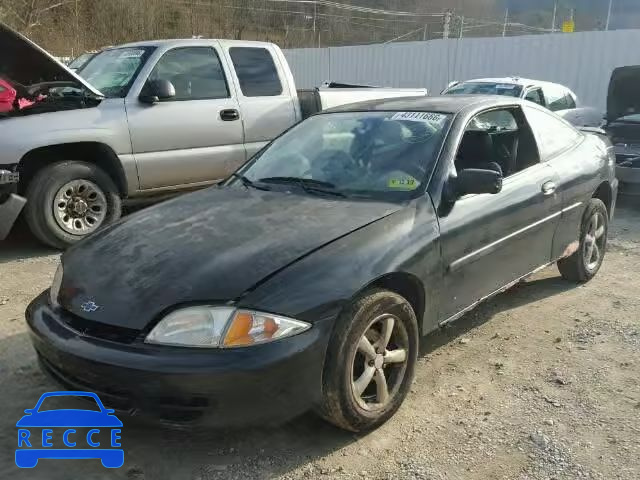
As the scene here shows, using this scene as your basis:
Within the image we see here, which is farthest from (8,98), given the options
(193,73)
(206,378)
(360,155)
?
(206,378)

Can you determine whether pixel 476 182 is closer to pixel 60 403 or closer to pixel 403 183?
pixel 403 183

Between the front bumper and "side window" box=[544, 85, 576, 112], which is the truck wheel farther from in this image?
"side window" box=[544, 85, 576, 112]

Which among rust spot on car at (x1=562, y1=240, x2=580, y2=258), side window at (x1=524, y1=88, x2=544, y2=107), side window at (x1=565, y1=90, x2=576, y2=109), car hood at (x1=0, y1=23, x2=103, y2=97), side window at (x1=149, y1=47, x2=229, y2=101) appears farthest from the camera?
side window at (x1=565, y1=90, x2=576, y2=109)

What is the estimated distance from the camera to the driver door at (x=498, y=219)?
3.39 metres

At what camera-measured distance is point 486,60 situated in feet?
55.4

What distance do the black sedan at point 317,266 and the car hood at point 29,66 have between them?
2460 millimetres

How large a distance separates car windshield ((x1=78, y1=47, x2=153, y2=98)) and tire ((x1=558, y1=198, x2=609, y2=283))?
4.23 meters

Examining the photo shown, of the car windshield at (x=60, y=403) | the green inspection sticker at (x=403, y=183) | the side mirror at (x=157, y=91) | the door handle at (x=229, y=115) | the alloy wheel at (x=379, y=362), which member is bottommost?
the car windshield at (x=60, y=403)

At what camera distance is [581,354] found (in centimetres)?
379

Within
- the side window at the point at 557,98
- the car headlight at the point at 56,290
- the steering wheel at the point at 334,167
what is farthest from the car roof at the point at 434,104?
the side window at the point at 557,98

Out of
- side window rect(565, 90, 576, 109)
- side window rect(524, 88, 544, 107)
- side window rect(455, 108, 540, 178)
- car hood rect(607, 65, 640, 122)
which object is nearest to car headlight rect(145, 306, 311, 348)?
side window rect(455, 108, 540, 178)

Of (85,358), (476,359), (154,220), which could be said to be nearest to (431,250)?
(476,359)

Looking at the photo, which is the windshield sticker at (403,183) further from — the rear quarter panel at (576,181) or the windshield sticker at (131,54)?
the windshield sticker at (131,54)

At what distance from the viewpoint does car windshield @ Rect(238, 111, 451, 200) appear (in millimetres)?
3457
